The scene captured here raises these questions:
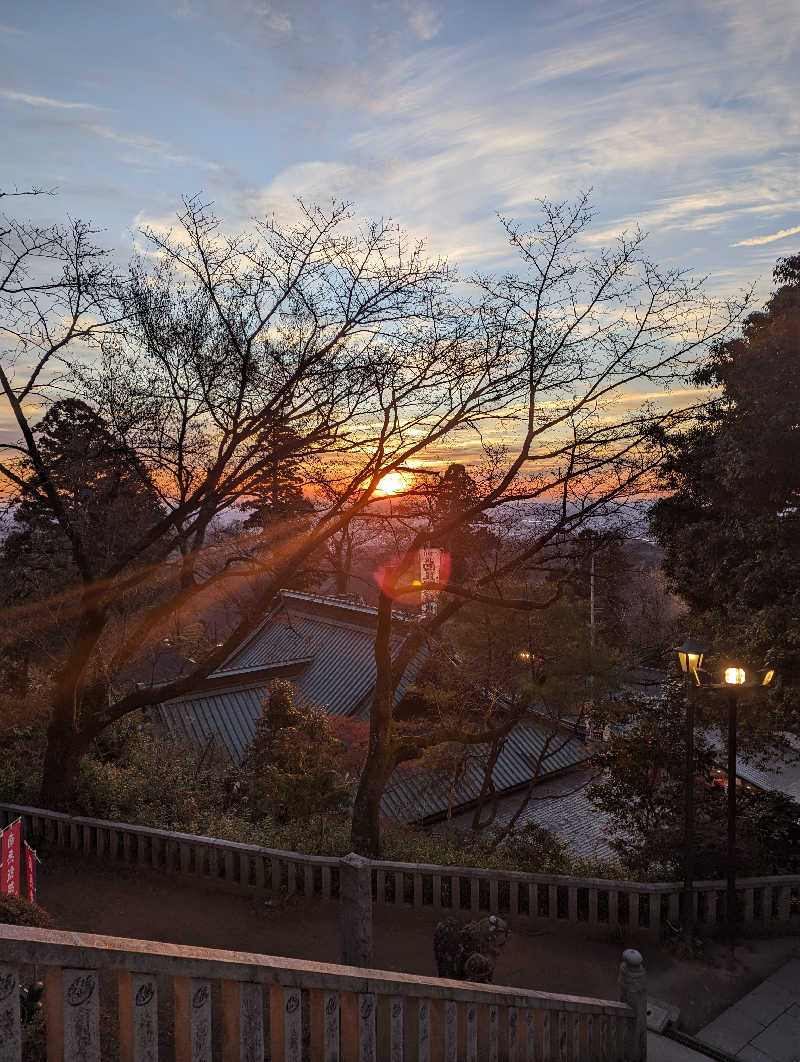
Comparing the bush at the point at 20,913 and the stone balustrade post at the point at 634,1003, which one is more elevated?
the bush at the point at 20,913

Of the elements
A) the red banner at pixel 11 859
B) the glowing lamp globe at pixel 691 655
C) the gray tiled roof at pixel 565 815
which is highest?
the glowing lamp globe at pixel 691 655

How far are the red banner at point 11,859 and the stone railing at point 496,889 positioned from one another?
2702 millimetres

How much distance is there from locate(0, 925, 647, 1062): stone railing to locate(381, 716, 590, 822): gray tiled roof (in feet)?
36.6

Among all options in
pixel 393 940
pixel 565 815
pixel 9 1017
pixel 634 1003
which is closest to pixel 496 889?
pixel 393 940

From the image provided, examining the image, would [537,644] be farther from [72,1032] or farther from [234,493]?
[72,1032]

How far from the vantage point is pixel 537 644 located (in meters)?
14.2

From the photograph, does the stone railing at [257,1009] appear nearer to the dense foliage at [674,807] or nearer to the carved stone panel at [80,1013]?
the carved stone panel at [80,1013]

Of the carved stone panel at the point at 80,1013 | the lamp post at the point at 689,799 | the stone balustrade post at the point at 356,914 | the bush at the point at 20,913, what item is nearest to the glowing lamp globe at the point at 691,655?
the lamp post at the point at 689,799

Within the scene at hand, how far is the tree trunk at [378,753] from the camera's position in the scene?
9.44 m

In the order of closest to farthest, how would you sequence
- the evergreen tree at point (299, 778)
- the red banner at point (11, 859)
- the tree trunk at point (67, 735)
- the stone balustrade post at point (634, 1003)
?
the stone balustrade post at point (634, 1003), the red banner at point (11, 859), the tree trunk at point (67, 735), the evergreen tree at point (299, 778)

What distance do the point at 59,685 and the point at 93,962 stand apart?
9187mm

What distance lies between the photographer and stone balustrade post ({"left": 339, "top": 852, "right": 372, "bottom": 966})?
6.48 metres

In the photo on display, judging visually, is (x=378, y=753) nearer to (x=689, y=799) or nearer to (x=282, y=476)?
(x=689, y=799)

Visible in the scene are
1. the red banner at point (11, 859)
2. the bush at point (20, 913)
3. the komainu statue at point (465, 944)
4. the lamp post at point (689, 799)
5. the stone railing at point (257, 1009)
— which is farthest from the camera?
the lamp post at point (689, 799)
